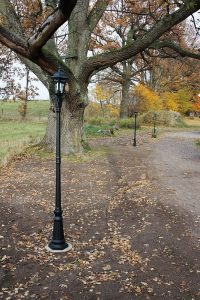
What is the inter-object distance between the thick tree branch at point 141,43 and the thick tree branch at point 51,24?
10.8 ft

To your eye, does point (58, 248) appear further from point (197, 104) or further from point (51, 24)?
point (197, 104)

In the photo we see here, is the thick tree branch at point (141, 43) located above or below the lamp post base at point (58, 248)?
above

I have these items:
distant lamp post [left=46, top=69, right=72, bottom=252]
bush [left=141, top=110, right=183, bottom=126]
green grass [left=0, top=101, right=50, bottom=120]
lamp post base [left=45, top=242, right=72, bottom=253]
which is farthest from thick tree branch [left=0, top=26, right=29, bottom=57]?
green grass [left=0, top=101, right=50, bottom=120]

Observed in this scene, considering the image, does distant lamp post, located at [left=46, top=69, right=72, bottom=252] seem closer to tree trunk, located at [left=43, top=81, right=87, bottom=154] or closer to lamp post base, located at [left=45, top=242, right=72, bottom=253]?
lamp post base, located at [left=45, top=242, right=72, bottom=253]

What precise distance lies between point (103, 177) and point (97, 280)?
766cm

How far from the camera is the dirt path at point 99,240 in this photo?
19.6ft

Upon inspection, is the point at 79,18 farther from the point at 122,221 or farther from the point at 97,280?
the point at 97,280

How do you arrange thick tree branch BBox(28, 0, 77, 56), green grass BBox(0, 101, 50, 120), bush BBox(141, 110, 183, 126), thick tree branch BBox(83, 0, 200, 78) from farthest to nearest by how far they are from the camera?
1. green grass BBox(0, 101, 50, 120)
2. bush BBox(141, 110, 183, 126)
3. thick tree branch BBox(83, 0, 200, 78)
4. thick tree branch BBox(28, 0, 77, 56)

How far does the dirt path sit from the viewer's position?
235 inches

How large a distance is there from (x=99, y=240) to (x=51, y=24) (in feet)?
17.3

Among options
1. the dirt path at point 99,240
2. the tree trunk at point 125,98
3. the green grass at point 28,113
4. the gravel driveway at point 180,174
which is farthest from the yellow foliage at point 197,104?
the dirt path at point 99,240

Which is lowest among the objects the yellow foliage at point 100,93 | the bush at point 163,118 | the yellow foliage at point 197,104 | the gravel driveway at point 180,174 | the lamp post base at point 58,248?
the lamp post base at point 58,248

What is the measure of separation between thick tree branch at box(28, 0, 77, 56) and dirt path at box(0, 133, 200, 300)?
428 centimetres

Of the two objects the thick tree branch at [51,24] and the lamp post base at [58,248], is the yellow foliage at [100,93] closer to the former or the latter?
the thick tree branch at [51,24]
